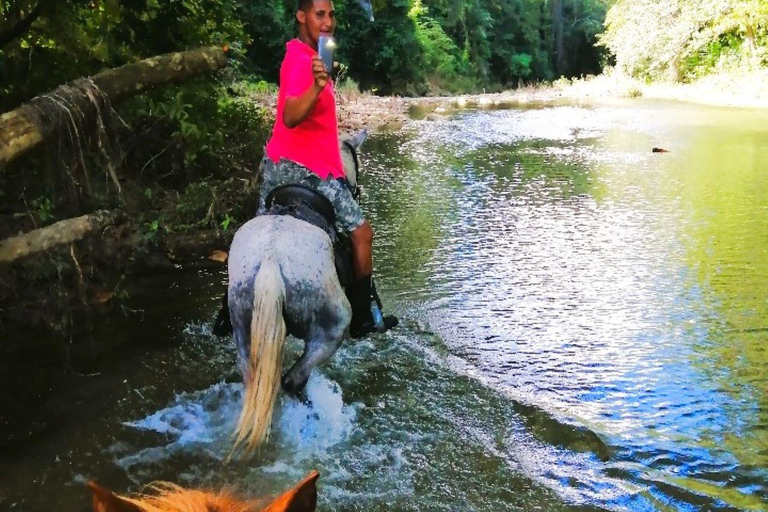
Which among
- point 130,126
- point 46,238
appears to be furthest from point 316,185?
point 130,126

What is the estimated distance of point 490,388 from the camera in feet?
14.9

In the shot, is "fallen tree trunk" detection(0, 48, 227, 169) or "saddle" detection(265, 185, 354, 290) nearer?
"fallen tree trunk" detection(0, 48, 227, 169)

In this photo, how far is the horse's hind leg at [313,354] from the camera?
3.82 m

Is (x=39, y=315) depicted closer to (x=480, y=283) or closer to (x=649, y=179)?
(x=480, y=283)

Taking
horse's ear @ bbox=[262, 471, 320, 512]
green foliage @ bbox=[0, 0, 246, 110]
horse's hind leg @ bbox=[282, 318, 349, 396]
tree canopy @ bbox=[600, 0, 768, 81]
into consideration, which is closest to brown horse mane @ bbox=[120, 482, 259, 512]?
horse's ear @ bbox=[262, 471, 320, 512]

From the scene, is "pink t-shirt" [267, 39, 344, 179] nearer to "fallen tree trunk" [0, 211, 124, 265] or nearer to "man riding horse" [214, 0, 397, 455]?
"man riding horse" [214, 0, 397, 455]

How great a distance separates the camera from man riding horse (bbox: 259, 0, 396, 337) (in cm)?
389

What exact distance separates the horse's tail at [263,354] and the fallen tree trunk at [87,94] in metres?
1.48

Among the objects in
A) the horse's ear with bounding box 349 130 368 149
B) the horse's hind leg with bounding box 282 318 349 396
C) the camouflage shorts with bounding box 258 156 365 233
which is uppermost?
the horse's ear with bounding box 349 130 368 149

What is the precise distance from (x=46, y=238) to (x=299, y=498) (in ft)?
10.7

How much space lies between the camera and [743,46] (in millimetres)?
30516

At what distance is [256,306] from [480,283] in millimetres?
3396

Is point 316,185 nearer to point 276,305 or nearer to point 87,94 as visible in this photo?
point 276,305

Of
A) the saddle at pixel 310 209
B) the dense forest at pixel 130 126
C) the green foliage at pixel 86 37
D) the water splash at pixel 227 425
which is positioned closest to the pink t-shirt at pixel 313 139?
the saddle at pixel 310 209
